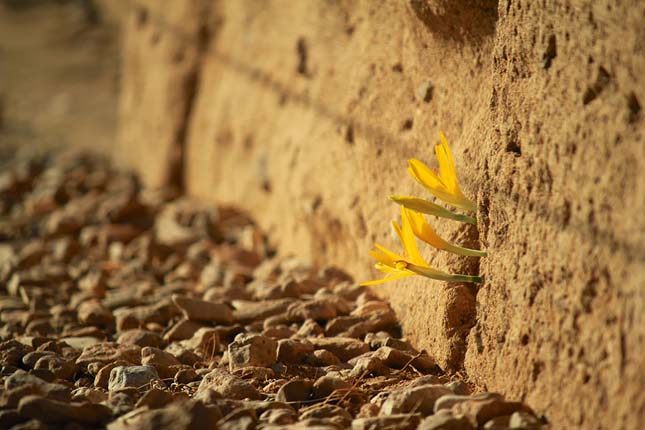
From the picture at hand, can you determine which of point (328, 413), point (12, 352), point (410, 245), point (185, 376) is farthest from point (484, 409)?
point (12, 352)

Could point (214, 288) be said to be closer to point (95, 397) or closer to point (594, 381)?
point (95, 397)

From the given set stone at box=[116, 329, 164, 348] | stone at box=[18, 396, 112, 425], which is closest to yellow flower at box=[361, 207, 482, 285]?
stone at box=[18, 396, 112, 425]

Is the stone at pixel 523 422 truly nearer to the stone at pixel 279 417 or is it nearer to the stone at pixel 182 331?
the stone at pixel 279 417

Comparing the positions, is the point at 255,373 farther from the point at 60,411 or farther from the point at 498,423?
the point at 498,423

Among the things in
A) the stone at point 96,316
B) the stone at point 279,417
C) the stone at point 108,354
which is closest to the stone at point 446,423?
the stone at point 279,417

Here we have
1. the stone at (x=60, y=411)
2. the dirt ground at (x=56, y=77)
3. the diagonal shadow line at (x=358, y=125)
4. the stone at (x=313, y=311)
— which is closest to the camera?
the diagonal shadow line at (x=358, y=125)

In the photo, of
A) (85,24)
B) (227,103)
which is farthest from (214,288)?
(85,24)
